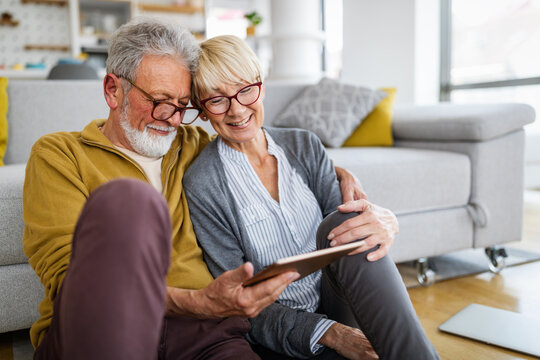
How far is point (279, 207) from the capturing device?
1289 mm

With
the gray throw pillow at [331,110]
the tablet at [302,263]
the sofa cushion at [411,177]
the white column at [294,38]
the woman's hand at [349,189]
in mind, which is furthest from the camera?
the white column at [294,38]

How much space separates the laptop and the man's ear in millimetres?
1244

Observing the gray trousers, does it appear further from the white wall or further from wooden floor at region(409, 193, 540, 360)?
the white wall

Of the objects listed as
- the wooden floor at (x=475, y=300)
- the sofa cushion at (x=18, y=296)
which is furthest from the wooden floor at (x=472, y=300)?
the sofa cushion at (x=18, y=296)

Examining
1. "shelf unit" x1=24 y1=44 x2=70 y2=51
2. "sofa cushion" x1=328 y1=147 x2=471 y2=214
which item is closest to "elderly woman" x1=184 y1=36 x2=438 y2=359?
"sofa cushion" x1=328 y1=147 x2=471 y2=214

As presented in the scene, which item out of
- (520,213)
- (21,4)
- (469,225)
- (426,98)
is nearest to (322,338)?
(469,225)

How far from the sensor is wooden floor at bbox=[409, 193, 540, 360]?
1.47 meters

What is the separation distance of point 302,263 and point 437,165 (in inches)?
54.4

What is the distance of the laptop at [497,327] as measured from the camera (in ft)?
4.82

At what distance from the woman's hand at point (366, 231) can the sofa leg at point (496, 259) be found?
1.25m

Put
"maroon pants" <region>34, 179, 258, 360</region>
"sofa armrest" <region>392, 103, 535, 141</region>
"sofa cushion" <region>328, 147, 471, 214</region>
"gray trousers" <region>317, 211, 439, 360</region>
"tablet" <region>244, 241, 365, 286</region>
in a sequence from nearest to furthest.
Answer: "maroon pants" <region>34, 179, 258, 360</region> < "tablet" <region>244, 241, 365, 286</region> < "gray trousers" <region>317, 211, 439, 360</region> < "sofa cushion" <region>328, 147, 471, 214</region> < "sofa armrest" <region>392, 103, 535, 141</region>

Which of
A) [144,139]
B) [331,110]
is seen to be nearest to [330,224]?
[144,139]

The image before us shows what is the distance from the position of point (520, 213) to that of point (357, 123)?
0.88 meters

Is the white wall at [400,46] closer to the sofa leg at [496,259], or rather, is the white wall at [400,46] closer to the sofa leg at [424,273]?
the sofa leg at [496,259]
